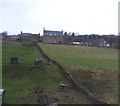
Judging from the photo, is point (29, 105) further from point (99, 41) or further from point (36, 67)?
point (99, 41)

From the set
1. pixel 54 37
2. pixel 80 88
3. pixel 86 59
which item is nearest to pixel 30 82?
pixel 80 88

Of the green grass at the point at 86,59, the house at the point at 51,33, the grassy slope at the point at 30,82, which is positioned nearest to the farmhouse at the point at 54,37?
the house at the point at 51,33

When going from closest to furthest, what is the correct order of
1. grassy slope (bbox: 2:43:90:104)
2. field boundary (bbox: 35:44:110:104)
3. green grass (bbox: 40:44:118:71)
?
field boundary (bbox: 35:44:110:104) < grassy slope (bbox: 2:43:90:104) < green grass (bbox: 40:44:118:71)

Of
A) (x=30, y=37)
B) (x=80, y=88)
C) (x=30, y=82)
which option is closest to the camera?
(x=80, y=88)

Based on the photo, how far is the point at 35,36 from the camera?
5226 inches

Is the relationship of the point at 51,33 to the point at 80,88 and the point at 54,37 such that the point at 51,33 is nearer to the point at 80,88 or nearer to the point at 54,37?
the point at 54,37

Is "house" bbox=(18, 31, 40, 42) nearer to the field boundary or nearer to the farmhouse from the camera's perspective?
the farmhouse

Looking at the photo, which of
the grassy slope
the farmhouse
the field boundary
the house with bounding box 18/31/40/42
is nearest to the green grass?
the grassy slope

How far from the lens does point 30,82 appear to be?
43.2 metres

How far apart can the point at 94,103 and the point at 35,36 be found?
330 ft

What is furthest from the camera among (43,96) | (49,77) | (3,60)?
(3,60)

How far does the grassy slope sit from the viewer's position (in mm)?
35531

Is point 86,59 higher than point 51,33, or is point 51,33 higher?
point 51,33

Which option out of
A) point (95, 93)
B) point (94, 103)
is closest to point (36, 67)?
point (95, 93)
